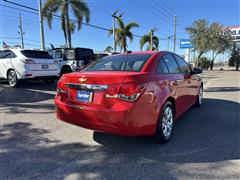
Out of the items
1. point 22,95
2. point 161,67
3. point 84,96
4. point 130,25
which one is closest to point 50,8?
point 130,25

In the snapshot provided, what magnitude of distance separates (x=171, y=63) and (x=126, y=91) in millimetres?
1832

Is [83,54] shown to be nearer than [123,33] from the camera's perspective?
Yes

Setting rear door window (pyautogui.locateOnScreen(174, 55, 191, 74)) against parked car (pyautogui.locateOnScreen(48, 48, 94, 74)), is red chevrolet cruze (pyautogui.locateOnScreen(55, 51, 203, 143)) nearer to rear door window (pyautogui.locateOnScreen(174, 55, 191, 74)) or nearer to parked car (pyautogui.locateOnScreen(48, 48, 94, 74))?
rear door window (pyautogui.locateOnScreen(174, 55, 191, 74))

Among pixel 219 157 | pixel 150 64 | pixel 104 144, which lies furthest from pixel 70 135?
pixel 219 157

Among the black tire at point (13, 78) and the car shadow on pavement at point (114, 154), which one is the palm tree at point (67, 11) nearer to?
the black tire at point (13, 78)

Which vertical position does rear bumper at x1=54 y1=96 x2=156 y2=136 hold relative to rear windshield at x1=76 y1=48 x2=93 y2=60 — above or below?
below

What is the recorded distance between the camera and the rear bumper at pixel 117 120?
3175mm

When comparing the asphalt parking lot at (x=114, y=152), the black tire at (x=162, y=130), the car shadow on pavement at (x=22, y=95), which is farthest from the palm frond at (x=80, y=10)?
the black tire at (x=162, y=130)

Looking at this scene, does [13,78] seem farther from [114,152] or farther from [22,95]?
[114,152]

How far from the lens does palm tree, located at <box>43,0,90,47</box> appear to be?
67.8 ft

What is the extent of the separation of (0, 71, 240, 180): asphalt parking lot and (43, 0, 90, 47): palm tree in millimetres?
17408

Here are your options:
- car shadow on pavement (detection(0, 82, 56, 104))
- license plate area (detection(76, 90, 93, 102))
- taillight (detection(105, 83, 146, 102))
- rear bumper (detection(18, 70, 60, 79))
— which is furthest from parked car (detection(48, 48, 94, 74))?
taillight (detection(105, 83, 146, 102))

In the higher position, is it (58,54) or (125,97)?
(58,54)

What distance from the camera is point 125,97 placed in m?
3.19
